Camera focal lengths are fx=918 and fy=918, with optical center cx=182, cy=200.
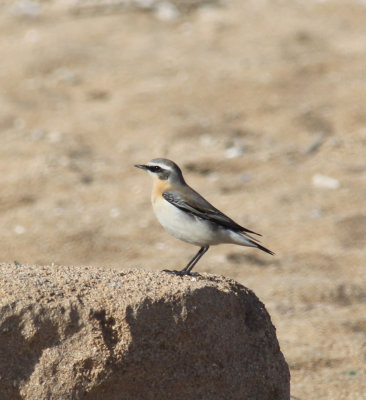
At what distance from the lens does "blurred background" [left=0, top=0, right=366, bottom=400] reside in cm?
811

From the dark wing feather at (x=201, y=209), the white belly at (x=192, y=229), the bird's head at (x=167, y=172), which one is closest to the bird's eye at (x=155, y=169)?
the bird's head at (x=167, y=172)

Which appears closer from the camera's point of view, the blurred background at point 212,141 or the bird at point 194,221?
the bird at point 194,221

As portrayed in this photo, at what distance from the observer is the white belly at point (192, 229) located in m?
5.64

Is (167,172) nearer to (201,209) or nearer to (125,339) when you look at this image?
(201,209)

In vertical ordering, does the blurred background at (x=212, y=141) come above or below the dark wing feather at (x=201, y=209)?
below

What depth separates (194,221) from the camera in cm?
569

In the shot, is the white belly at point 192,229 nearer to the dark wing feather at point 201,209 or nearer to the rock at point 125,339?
the dark wing feather at point 201,209

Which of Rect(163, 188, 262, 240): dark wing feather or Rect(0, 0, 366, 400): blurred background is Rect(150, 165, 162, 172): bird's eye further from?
Rect(0, 0, 366, 400): blurred background

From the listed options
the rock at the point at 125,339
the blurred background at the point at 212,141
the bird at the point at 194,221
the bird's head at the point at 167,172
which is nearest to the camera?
the rock at the point at 125,339

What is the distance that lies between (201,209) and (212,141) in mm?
5272

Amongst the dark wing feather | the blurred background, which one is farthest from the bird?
the blurred background

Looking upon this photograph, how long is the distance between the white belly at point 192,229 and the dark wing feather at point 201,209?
0.12 feet

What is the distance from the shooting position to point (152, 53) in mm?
13156

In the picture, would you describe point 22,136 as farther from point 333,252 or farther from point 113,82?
point 333,252
